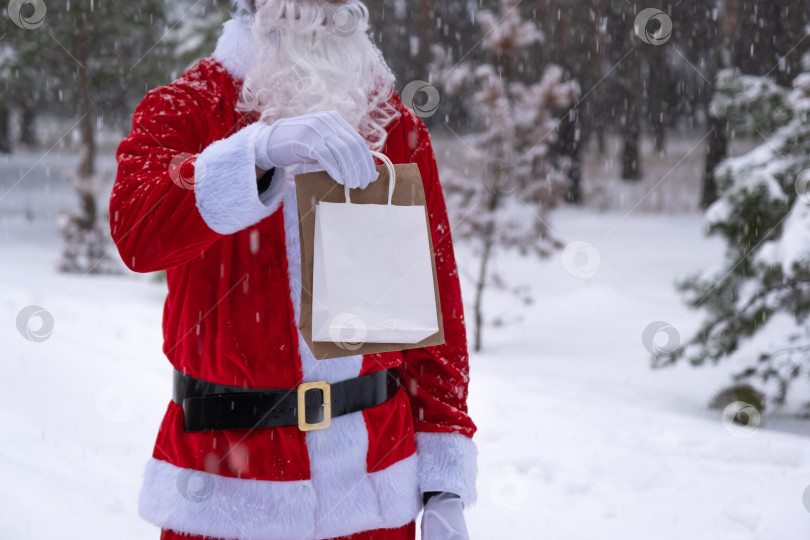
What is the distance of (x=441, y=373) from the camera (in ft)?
6.03

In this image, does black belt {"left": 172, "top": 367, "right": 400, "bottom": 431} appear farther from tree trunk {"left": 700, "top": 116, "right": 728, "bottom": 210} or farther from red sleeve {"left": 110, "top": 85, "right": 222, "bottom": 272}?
tree trunk {"left": 700, "top": 116, "right": 728, "bottom": 210}

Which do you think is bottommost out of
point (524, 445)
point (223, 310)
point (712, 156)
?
point (524, 445)

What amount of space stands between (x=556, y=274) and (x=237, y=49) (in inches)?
538

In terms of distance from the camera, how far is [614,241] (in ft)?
54.6

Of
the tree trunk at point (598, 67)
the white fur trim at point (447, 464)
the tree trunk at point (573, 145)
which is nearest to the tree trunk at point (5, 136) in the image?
the tree trunk at point (573, 145)

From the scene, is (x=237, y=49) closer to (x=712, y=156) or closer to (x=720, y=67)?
(x=712, y=156)

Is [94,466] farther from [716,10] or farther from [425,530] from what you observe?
[716,10]

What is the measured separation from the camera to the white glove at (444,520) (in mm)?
1674

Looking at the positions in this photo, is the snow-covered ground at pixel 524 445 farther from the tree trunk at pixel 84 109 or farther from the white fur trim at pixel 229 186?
the tree trunk at pixel 84 109

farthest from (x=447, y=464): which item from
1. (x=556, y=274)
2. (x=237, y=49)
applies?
(x=556, y=274)

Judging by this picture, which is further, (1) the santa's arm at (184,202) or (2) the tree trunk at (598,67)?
(2) the tree trunk at (598,67)

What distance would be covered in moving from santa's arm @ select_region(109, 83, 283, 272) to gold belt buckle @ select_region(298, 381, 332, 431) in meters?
0.40

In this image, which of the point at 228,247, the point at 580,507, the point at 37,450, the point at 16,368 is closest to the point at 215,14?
the point at 16,368

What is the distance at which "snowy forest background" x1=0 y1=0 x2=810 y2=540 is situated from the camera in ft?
13.3
